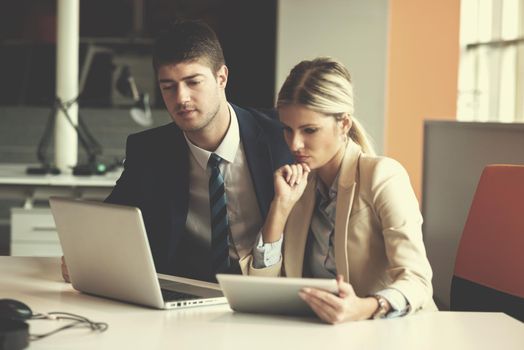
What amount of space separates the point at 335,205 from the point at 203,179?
18.5 inches

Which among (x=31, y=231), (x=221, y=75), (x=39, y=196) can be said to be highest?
(x=221, y=75)

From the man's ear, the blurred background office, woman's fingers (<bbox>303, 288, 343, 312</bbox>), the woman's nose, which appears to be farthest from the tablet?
the blurred background office

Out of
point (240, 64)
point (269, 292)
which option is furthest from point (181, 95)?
point (240, 64)

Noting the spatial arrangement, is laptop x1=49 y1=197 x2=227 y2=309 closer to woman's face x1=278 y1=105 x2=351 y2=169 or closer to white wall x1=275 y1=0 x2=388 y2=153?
woman's face x1=278 y1=105 x2=351 y2=169

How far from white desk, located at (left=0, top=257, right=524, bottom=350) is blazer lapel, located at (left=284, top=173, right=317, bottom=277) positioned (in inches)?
14.4

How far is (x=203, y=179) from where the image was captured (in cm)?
252

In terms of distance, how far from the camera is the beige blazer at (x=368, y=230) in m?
1.96

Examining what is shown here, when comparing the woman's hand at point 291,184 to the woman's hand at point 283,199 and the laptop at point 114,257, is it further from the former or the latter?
the laptop at point 114,257

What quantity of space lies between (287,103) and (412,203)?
0.39 meters

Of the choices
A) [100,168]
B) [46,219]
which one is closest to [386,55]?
[100,168]

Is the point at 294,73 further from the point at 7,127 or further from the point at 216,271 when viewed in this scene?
the point at 7,127

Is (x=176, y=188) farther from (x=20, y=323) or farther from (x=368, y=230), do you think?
(x=20, y=323)

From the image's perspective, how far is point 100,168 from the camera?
465 centimetres

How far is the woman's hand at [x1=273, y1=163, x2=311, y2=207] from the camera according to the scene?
2.21 m
